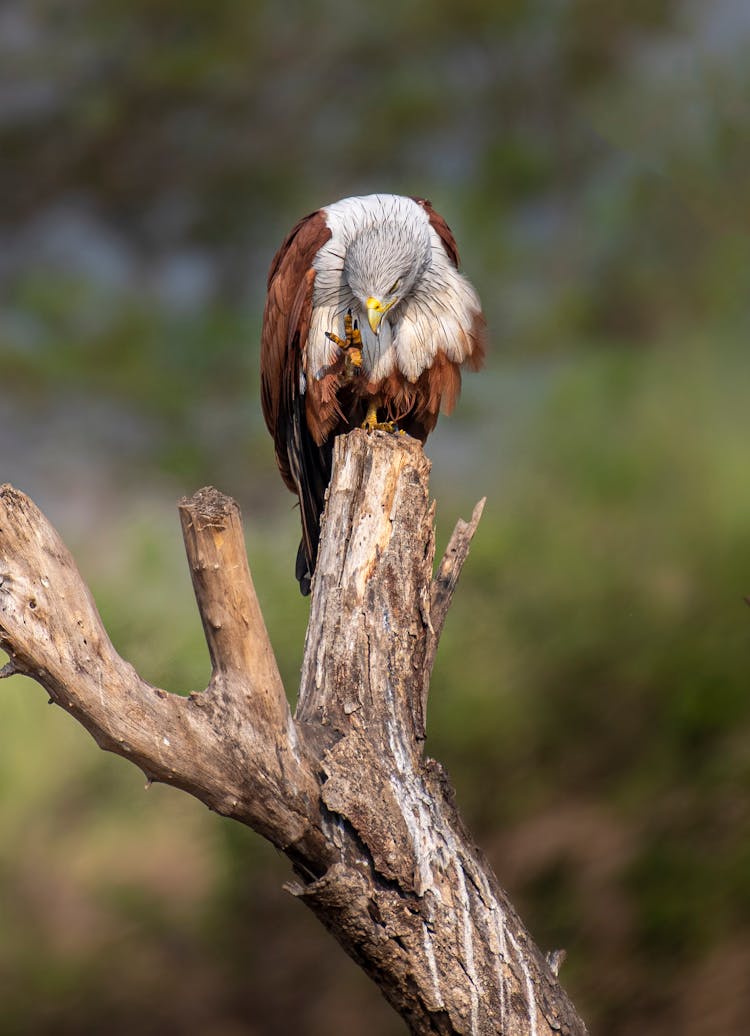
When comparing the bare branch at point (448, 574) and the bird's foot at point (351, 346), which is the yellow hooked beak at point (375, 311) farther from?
the bare branch at point (448, 574)

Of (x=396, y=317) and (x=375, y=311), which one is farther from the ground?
(x=396, y=317)

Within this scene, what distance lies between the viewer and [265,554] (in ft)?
17.8

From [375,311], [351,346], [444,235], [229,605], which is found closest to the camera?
[229,605]

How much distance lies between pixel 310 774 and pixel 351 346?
59.7 inches

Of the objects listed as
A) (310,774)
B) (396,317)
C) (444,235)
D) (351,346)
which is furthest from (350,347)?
(310,774)

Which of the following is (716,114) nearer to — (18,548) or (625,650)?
(625,650)

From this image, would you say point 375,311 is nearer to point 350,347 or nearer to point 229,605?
point 350,347

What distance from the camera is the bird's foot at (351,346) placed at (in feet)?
10.4

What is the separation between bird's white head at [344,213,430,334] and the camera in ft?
9.59

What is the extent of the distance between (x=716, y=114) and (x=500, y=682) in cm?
329

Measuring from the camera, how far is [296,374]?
3.25 m

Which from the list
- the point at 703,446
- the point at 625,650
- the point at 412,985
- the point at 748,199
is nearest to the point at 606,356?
the point at 703,446

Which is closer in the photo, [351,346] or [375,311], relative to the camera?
[375,311]

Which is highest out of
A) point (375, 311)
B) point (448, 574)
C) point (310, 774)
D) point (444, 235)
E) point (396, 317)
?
point (444, 235)
